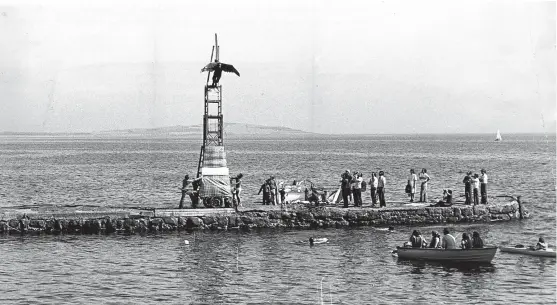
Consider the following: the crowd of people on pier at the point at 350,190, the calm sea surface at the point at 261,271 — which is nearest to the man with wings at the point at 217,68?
the crowd of people on pier at the point at 350,190

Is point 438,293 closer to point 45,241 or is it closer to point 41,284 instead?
point 41,284

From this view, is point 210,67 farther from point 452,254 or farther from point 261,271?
point 452,254

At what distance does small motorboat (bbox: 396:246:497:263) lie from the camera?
24125mm

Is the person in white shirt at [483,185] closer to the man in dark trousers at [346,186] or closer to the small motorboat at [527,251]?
the small motorboat at [527,251]

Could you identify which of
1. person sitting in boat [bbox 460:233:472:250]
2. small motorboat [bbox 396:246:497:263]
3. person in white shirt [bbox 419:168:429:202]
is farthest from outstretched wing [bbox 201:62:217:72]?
→ person sitting in boat [bbox 460:233:472:250]

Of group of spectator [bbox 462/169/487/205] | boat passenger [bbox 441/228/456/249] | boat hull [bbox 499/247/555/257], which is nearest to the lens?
boat passenger [bbox 441/228/456/249]

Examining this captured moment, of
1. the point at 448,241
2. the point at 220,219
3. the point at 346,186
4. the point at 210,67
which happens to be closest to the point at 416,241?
the point at 448,241

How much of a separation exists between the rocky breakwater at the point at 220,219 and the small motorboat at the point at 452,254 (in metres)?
6.59

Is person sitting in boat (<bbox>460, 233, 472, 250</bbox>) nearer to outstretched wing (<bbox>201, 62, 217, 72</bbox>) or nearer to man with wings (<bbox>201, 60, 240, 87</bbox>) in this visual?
man with wings (<bbox>201, 60, 240, 87</bbox>)

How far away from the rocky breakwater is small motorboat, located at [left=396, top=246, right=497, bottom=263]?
6.59m

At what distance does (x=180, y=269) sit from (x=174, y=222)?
266 inches

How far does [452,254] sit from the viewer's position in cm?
2439

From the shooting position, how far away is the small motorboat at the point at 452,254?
2412 centimetres

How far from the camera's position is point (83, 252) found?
26.1m
